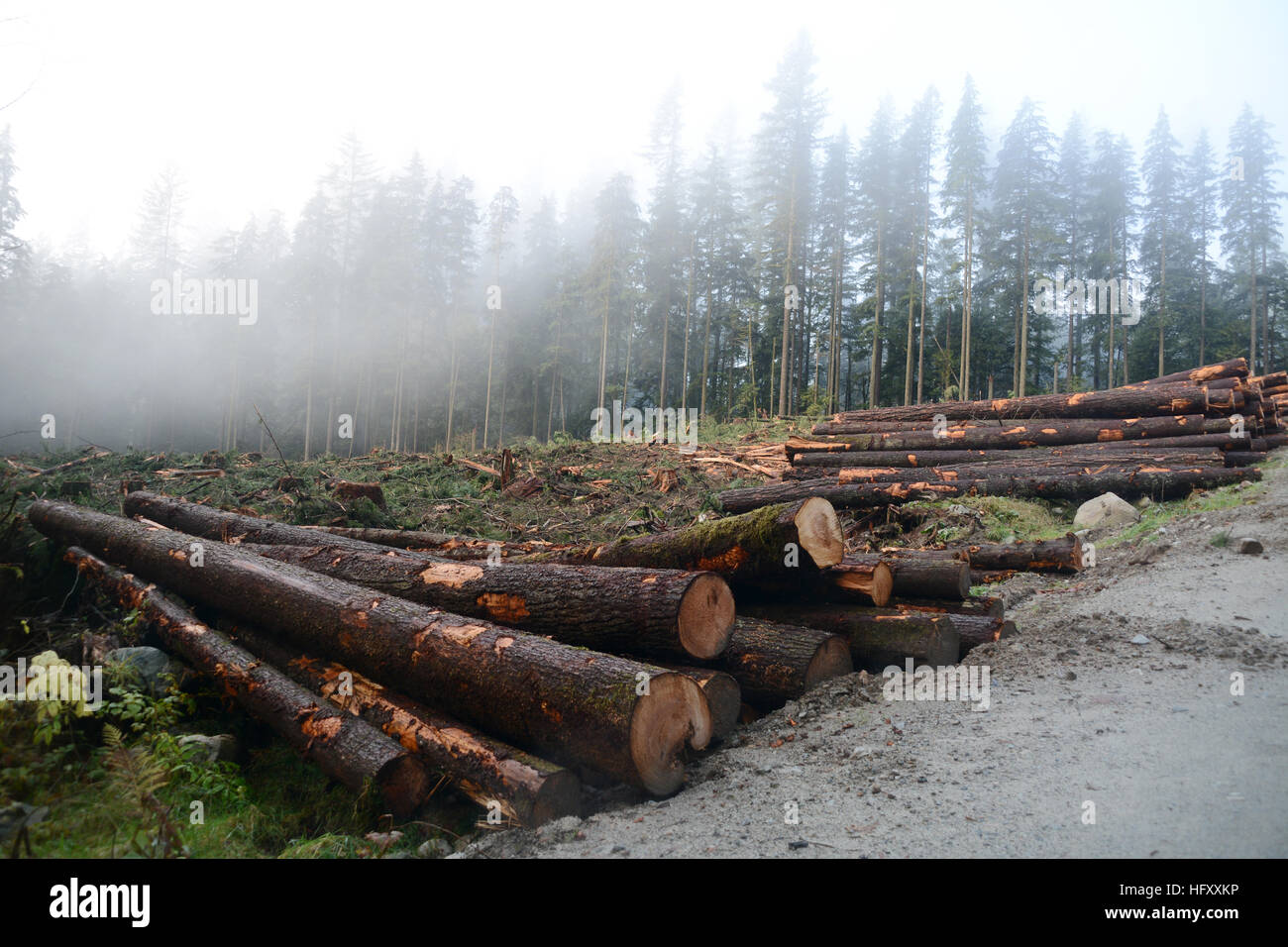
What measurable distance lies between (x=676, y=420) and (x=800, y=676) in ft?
80.2

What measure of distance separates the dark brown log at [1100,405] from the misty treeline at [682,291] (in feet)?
44.3

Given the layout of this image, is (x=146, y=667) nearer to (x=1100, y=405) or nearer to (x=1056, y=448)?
(x=1056, y=448)

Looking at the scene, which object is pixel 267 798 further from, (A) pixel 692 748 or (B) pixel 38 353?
(B) pixel 38 353

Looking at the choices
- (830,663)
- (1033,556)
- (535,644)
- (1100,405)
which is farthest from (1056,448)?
(535,644)

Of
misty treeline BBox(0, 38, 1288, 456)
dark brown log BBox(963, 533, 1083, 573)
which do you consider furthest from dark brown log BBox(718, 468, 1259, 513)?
misty treeline BBox(0, 38, 1288, 456)

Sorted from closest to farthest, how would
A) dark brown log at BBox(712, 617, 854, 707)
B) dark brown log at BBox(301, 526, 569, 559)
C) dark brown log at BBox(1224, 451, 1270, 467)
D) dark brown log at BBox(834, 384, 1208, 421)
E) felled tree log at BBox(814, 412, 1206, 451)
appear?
dark brown log at BBox(712, 617, 854, 707)
dark brown log at BBox(301, 526, 569, 559)
dark brown log at BBox(1224, 451, 1270, 467)
felled tree log at BBox(814, 412, 1206, 451)
dark brown log at BBox(834, 384, 1208, 421)

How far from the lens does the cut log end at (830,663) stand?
4.02 metres

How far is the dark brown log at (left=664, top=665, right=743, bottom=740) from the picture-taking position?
3.61m

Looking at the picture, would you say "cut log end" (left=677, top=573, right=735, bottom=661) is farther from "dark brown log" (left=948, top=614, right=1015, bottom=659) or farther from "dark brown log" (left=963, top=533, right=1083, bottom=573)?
"dark brown log" (left=963, top=533, right=1083, bottom=573)

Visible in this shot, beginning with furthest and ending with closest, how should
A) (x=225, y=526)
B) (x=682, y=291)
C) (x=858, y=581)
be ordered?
1. (x=682, y=291)
2. (x=225, y=526)
3. (x=858, y=581)

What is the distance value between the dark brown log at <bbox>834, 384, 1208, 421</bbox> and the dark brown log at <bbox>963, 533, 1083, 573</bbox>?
6.36m

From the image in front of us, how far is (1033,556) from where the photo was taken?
21.9 ft

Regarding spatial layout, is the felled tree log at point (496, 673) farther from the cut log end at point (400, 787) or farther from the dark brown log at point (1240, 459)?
the dark brown log at point (1240, 459)

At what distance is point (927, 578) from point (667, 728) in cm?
304
